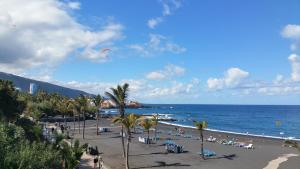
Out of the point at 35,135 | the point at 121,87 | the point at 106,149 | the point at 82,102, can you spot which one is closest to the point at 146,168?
the point at 121,87

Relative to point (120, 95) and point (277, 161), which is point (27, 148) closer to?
point (120, 95)

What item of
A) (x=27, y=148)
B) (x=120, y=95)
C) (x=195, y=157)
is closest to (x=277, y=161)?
(x=195, y=157)

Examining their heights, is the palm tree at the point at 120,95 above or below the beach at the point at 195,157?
above

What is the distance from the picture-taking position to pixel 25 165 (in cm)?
2109

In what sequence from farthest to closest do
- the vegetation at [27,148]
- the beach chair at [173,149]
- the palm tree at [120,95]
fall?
the beach chair at [173,149], the palm tree at [120,95], the vegetation at [27,148]

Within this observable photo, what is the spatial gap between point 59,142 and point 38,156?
40.2ft

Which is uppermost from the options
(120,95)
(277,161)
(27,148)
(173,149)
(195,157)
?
(120,95)

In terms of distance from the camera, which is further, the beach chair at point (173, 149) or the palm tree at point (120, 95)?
the beach chair at point (173, 149)

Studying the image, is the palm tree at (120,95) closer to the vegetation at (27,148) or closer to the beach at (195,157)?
the beach at (195,157)

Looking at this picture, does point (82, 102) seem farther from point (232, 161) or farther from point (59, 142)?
point (59, 142)

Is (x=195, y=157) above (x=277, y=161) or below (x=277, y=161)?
above

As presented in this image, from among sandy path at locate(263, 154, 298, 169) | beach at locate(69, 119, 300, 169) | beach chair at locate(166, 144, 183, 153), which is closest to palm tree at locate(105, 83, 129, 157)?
beach at locate(69, 119, 300, 169)

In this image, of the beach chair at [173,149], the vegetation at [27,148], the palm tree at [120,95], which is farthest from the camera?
A: the beach chair at [173,149]

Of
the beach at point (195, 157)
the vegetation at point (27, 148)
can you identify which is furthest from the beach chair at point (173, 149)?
the vegetation at point (27, 148)
